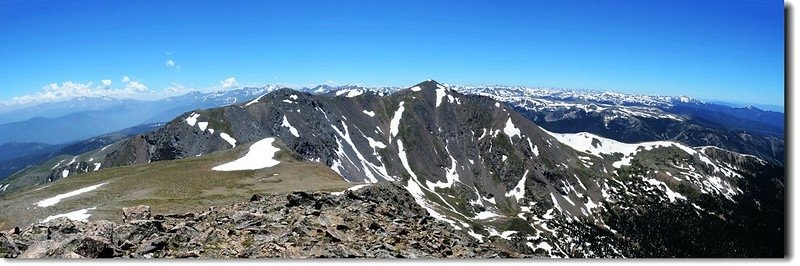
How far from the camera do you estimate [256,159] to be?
41.4 metres

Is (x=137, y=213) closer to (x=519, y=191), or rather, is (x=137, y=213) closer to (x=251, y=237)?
(x=251, y=237)

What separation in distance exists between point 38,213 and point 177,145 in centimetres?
8342

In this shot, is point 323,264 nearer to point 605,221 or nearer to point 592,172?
point 605,221

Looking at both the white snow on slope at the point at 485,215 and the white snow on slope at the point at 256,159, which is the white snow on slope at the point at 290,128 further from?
the white snow on slope at the point at 256,159

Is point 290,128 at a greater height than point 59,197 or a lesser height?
lesser

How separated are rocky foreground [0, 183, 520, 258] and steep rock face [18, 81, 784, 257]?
83.3 meters

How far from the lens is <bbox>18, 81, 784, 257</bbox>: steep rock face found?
364 ft

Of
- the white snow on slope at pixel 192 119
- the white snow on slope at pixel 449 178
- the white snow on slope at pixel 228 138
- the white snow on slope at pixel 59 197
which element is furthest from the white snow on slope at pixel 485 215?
the white snow on slope at pixel 59 197

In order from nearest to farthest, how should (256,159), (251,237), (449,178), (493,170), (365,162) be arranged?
(251,237) < (256,159) < (365,162) < (449,178) < (493,170)

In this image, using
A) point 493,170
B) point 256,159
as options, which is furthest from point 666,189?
point 256,159

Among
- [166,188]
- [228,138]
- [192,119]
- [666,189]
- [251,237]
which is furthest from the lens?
[666,189]

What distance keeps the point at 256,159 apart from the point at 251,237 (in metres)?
30.0

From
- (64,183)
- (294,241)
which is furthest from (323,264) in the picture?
(64,183)

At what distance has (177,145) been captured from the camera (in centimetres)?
10231
